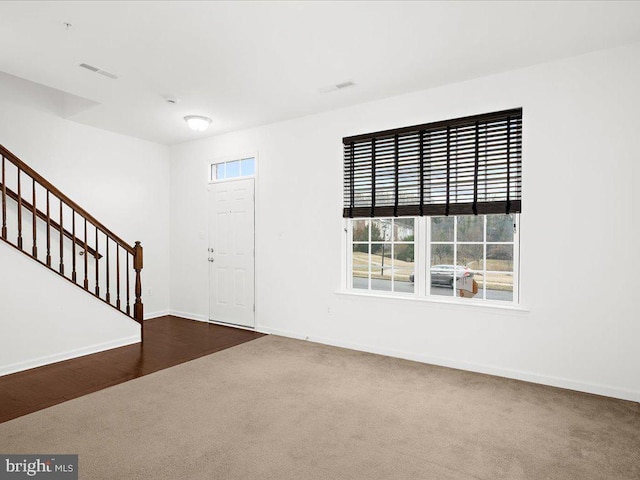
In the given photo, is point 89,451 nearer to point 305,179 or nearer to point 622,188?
point 305,179

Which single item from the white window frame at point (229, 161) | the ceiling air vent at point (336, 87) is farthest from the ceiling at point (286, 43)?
the white window frame at point (229, 161)

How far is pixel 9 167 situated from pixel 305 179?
3.62 m

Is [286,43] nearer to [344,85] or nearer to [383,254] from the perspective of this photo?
[344,85]

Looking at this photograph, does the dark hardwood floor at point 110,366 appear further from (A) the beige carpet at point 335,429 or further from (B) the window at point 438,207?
(B) the window at point 438,207

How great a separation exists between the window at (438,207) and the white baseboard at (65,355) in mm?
2919

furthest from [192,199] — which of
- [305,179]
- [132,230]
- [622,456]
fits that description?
[622,456]

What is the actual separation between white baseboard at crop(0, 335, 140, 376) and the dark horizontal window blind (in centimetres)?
314

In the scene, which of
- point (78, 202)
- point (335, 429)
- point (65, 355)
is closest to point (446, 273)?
point (335, 429)

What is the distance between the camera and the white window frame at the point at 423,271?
143 inches

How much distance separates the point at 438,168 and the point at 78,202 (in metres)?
4.82

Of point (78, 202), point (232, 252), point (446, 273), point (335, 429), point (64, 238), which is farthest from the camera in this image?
point (232, 252)

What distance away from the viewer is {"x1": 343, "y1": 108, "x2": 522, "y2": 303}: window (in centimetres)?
366

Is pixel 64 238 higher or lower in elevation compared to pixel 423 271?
higher

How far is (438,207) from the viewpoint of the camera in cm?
395
